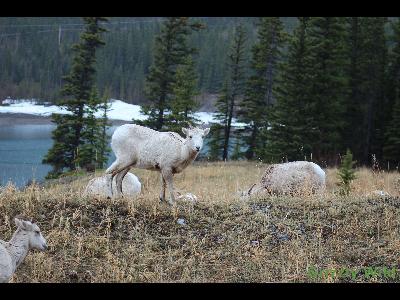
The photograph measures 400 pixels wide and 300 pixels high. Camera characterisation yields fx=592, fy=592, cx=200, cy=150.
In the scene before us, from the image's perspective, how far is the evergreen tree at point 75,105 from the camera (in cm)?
3616

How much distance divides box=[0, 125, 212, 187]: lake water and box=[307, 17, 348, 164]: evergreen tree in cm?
1486

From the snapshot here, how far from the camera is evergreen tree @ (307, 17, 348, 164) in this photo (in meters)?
36.7

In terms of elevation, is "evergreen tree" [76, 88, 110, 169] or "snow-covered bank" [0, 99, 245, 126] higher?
"snow-covered bank" [0, 99, 245, 126]

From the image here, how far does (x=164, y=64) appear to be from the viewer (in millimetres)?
40062

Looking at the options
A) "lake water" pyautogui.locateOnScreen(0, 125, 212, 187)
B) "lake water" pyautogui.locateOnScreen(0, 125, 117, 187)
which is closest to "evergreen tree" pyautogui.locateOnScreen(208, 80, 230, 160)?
"lake water" pyautogui.locateOnScreen(0, 125, 212, 187)

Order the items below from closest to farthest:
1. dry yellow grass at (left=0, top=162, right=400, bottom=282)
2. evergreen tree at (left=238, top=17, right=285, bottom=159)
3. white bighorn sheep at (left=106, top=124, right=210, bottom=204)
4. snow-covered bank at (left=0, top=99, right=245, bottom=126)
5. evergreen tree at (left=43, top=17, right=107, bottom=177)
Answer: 1. dry yellow grass at (left=0, top=162, right=400, bottom=282)
2. white bighorn sheep at (left=106, top=124, right=210, bottom=204)
3. evergreen tree at (left=43, top=17, right=107, bottom=177)
4. evergreen tree at (left=238, top=17, right=285, bottom=159)
5. snow-covered bank at (left=0, top=99, right=245, bottom=126)

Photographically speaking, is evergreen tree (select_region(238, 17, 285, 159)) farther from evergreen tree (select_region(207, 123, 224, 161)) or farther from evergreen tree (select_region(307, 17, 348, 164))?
evergreen tree (select_region(307, 17, 348, 164))

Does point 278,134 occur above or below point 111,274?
above

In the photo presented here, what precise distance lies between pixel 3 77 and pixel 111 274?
135m

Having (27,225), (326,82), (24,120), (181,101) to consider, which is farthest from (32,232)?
(24,120)

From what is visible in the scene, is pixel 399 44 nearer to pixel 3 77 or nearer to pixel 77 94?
pixel 77 94

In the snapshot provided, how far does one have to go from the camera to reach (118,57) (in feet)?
488

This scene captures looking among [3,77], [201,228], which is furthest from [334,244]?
[3,77]

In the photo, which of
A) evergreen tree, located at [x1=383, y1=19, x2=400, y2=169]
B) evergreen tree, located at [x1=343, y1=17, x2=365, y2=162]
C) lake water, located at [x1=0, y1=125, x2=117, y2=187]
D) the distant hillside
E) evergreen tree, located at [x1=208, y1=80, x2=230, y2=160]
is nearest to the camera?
lake water, located at [x1=0, y1=125, x2=117, y2=187]
